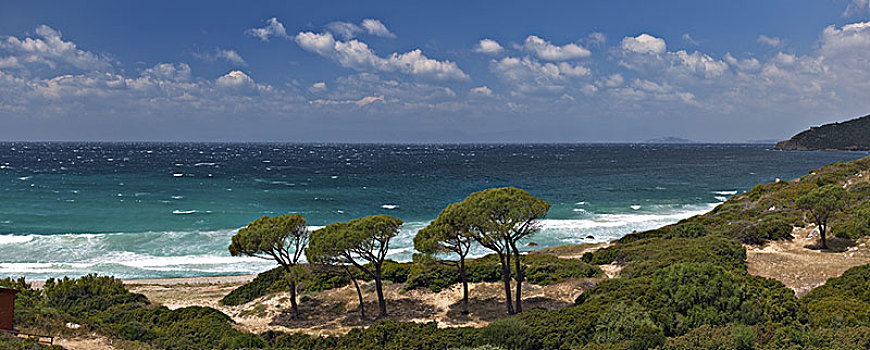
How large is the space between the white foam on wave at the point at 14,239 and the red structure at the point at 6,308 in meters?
32.8

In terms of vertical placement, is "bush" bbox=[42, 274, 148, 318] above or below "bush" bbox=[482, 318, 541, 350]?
below

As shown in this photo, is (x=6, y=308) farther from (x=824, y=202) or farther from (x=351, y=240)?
(x=824, y=202)

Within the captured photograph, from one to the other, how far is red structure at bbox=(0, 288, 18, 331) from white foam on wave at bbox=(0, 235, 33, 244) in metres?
32.8

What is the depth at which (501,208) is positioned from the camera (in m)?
17.1

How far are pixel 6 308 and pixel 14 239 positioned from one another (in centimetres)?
3414

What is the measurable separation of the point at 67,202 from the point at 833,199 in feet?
236

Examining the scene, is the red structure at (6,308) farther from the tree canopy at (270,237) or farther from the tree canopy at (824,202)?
the tree canopy at (824,202)

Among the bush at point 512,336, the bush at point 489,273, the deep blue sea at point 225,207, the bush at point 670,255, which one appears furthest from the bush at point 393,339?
the deep blue sea at point 225,207

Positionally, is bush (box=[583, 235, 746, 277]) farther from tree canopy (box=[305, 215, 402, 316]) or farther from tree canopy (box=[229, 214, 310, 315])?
tree canopy (box=[229, 214, 310, 315])

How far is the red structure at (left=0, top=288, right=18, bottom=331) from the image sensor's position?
1326cm

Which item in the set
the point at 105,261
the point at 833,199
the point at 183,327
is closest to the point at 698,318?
the point at 183,327

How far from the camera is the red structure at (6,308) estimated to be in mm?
13258

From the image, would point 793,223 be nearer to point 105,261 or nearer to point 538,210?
point 538,210

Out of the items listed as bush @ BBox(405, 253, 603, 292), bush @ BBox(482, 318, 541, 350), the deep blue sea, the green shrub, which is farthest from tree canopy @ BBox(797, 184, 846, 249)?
bush @ BBox(482, 318, 541, 350)
